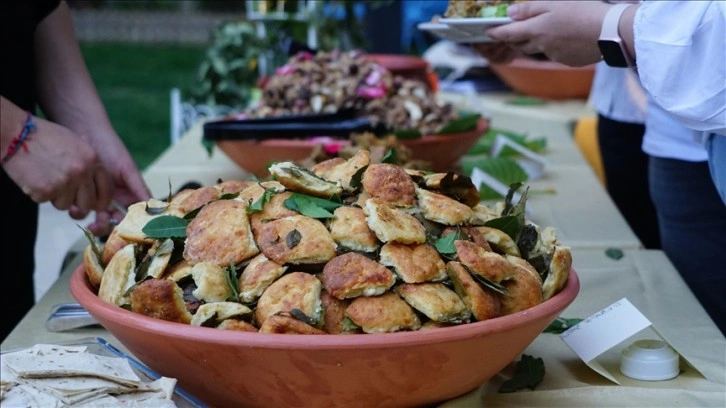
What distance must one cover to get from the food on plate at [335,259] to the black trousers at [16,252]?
27.4 inches

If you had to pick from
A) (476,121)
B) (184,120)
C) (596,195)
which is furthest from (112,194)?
(184,120)

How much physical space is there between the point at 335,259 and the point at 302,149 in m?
0.88

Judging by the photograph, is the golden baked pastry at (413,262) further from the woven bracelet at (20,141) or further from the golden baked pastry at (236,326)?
the woven bracelet at (20,141)

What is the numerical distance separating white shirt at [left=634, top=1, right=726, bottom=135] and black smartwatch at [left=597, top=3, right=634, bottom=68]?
117 mm

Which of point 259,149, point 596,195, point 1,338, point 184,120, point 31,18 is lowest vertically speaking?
point 184,120

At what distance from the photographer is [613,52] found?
121cm

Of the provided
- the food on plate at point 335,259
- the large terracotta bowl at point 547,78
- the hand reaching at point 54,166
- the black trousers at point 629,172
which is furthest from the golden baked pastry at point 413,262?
the large terracotta bowl at point 547,78

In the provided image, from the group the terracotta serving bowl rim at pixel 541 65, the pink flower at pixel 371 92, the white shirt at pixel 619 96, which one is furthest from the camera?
the terracotta serving bowl rim at pixel 541 65

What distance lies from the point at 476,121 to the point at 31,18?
2.99ft

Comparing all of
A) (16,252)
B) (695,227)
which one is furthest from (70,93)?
(695,227)

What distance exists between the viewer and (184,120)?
13.1 feet

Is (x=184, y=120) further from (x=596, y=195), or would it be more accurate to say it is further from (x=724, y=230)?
(x=724, y=230)

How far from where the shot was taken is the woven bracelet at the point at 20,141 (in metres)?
1.22

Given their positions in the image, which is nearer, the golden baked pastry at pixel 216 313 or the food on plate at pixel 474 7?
the golden baked pastry at pixel 216 313
